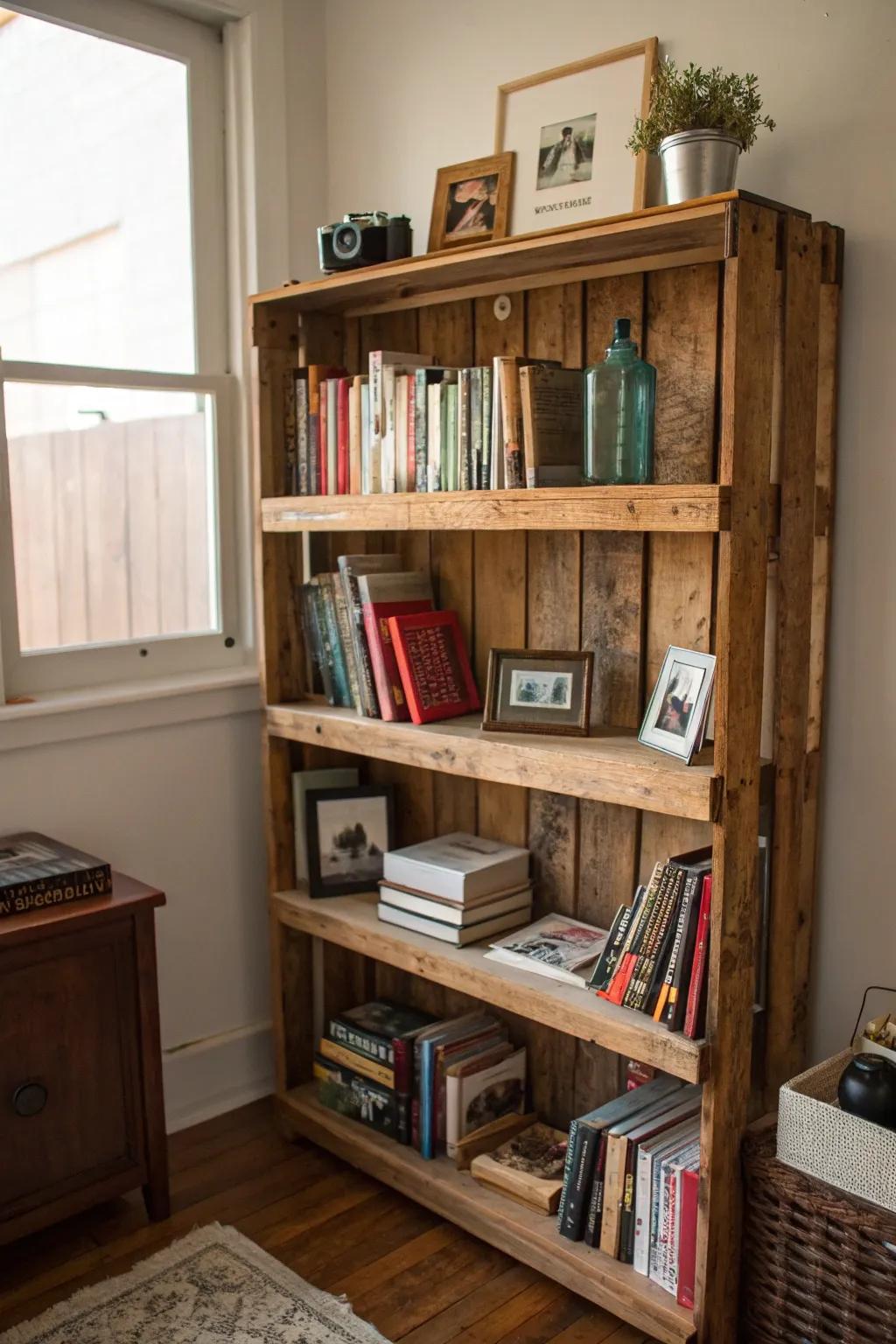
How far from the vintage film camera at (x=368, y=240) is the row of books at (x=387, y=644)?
21.3 inches

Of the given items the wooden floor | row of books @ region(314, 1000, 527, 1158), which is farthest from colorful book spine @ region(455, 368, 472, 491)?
the wooden floor

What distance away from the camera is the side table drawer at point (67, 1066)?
1.96 metres

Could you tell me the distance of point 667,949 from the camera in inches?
71.4

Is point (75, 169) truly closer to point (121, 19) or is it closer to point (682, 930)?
point (121, 19)

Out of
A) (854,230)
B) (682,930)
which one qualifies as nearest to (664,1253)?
(682,930)

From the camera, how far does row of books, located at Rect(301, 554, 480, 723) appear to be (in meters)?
2.20

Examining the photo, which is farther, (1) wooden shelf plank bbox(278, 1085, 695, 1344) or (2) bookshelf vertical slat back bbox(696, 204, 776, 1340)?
(1) wooden shelf plank bbox(278, 1085, 695, 1344)

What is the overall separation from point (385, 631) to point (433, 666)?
0.11 meters

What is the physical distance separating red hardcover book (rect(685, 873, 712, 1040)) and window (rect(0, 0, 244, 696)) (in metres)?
1.28

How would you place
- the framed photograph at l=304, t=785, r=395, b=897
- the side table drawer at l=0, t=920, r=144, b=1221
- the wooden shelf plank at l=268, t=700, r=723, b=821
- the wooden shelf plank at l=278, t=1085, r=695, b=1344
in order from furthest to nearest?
the framed photograph at l=304, t=785, r=395, b=897, the side table drawer at l=0, t=920, r=144, b=1221, the wooden shelf plank at l=278, t=1085, r=695, b=1344, the wooden shelf plank at l=268, t=700, r=723, b=821

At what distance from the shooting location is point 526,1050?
92.0 inches

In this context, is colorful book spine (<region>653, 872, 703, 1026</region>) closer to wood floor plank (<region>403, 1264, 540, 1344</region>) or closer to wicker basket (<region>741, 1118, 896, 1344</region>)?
wicker basket (<region>741, 1118, 896, 1344</region>)

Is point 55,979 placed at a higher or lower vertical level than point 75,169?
lower

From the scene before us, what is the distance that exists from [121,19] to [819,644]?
1.79 meters
